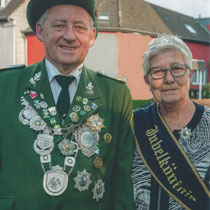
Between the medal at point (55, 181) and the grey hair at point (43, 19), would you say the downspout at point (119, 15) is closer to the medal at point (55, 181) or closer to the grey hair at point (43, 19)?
the grey hair at point (43, 19)

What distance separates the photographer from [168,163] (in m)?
2.22

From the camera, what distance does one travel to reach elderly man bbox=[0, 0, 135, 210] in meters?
2.06

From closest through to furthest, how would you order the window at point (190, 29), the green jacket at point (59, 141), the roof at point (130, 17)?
the green jacket at point (59, 141), the roof at point (130, 17), the window at point (190, 29)

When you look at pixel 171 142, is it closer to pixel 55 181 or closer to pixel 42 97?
pixel 55 181

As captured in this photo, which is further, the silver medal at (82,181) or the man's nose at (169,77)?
the man's nose at (169,77)

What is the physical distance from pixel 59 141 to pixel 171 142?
2.69ft

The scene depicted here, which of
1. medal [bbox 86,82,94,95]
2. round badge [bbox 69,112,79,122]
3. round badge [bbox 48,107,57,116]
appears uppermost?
medal [bbox 86,82,94,95]

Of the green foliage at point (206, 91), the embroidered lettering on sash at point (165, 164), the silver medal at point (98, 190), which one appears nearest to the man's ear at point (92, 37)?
the embroidered lettering on sash at point (165, 164)

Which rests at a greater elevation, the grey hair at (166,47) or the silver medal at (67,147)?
the grey hair at (166,47)

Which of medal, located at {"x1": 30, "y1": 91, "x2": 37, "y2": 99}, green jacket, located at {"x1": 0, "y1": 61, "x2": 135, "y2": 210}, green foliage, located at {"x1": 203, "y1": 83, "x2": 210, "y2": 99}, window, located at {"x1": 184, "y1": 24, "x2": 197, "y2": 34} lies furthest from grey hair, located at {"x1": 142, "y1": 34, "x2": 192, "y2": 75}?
window, located at {"x1": 184, "y1": 24, "x2": 197, "y2": 34}

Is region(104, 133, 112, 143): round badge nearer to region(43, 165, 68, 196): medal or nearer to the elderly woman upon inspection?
the elderly woman

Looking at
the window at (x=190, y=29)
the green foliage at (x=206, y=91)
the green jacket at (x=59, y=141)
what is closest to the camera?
the green jacket at (x=59, y=141)

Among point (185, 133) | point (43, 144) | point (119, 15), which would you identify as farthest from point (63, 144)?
point (119, 15)

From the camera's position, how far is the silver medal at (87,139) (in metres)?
2.18
